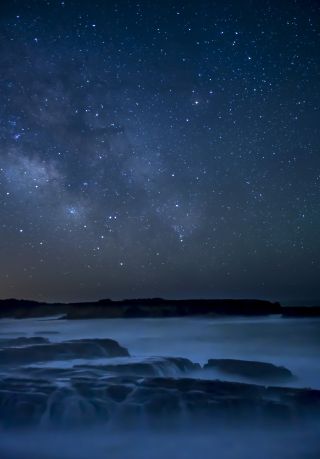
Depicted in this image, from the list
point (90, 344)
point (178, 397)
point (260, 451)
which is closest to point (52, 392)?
point (178, 397)

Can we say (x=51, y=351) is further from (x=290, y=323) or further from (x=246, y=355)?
(x=290, y=323)

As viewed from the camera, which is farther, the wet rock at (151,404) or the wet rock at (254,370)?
the wet rock at (254,370)

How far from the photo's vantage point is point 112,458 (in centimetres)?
888

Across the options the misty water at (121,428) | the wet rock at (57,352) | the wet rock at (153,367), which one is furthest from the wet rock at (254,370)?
the wet rock at (57,352)

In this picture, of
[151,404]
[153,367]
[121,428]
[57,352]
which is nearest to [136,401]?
[151,404]

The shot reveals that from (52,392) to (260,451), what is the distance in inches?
205

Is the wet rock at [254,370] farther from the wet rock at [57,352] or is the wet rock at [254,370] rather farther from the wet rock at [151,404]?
the wet rock at [57,352]

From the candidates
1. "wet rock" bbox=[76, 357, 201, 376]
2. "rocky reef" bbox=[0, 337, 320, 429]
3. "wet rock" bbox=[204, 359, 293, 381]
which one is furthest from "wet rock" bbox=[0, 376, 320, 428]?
"wet rock" bbox=[204, 359, 293, 381]

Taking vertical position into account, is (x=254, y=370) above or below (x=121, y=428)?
above

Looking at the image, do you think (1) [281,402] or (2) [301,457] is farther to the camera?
(1) [281,402]

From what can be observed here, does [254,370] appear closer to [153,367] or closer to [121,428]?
[153,367]

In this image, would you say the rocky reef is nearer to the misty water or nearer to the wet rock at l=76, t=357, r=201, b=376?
the misty water

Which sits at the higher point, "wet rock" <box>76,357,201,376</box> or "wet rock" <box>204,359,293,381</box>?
"wet rock" <box>76,357,201,376</box>

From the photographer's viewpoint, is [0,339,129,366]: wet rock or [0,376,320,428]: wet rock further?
[0,339,129,366]: wet rock
